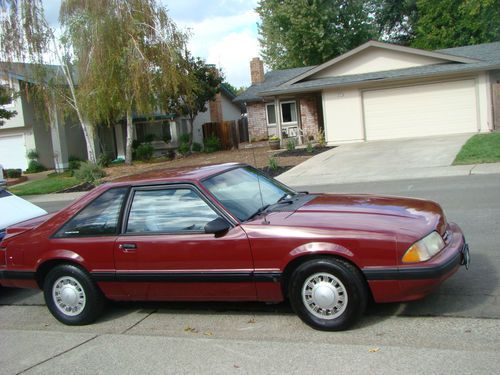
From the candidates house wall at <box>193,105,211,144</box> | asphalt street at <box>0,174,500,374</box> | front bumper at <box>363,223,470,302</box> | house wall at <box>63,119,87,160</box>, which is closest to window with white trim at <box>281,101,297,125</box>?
house wall at <box>193,105,211,144</box>

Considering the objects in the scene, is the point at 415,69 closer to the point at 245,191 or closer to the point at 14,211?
the point at 14,211

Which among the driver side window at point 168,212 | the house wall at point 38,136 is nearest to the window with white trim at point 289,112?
the house wall at point 38,136

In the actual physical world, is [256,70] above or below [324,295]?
above

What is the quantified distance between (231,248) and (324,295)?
0.88 meters

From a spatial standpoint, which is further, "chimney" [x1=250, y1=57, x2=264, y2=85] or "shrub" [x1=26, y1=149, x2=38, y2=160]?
"chimney" [x1=250, y1=57, x2=264, y2=85]

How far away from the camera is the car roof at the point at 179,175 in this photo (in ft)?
16.8

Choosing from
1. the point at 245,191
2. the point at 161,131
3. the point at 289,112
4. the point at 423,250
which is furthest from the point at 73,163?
the point at 423,250

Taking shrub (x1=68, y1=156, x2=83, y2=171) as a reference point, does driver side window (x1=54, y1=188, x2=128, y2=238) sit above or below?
below

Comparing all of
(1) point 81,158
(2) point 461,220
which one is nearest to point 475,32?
(1) point 81,158

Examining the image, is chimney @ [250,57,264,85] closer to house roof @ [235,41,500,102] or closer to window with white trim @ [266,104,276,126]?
window with white trim @ [266,104,276,126]

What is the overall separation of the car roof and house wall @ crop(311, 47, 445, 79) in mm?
21806

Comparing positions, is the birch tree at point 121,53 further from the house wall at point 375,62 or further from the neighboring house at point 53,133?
the house wall at point 375,62

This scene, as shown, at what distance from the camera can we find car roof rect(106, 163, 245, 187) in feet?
16.8

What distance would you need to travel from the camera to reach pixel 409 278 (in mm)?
4180
